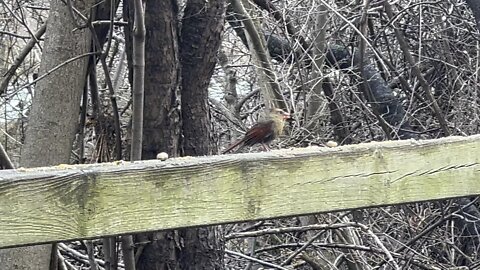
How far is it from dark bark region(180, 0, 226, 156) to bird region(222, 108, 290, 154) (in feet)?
3.45

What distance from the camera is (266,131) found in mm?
5055

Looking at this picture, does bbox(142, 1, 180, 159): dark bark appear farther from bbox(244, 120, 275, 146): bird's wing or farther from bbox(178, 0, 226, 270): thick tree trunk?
bbox(244, 120, 275, 146): bird's wing

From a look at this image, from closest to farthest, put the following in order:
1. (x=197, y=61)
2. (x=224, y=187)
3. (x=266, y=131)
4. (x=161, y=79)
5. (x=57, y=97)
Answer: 1. (x=224, y=187)
2. (x=57, y=97)
3. (x=161, y=79)
4. (x=197, y=61)
5. (x=266, y=131)

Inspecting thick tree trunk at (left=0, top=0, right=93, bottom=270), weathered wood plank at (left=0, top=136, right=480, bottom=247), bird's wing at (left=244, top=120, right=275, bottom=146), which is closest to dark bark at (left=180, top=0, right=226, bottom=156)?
thick tree trunk at (left=0, top=0, right=93, bottom=270)

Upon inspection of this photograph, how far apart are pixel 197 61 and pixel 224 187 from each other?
83.7 inches

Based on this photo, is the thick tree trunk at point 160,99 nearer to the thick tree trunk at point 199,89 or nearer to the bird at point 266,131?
the thick tree trunk at point 199,89

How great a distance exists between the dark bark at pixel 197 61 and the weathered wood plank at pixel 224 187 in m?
1.89

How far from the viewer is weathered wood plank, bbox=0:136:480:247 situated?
168cm

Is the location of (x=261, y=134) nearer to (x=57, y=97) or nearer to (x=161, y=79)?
(x=161, y=79)

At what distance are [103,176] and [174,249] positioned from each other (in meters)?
2.11

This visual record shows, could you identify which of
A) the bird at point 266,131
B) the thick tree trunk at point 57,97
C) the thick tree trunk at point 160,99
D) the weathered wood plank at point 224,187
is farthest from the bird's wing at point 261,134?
the weathered wood plank at point 224,187

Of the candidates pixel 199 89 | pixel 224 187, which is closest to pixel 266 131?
pixel 199 89

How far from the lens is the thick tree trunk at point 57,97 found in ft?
11.9

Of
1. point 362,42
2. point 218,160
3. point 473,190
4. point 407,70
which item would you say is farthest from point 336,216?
point 218,160
